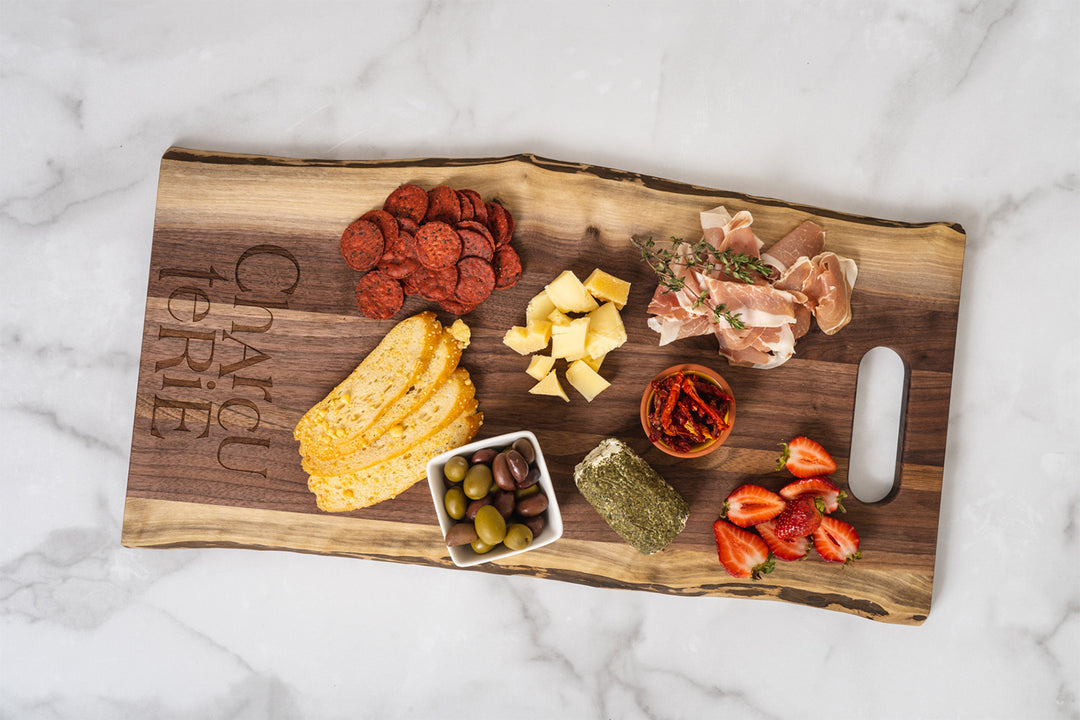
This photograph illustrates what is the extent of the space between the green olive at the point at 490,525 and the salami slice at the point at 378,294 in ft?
2.32

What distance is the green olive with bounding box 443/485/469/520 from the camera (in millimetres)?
1899

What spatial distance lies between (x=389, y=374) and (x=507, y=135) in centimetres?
93

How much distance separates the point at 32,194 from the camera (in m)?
2.33

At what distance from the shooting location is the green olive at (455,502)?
6.23 feet

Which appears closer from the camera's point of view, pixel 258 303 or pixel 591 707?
pixel 258 303

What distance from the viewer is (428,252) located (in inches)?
79.8

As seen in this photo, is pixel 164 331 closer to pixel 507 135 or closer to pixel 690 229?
pixel 507 135

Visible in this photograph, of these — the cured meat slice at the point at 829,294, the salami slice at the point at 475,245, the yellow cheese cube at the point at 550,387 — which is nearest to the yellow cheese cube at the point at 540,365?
the yellow cheese cube at the point at 550,387

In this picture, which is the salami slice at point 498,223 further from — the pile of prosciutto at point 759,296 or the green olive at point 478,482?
the green olive at point 478,482

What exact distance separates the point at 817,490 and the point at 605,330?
87 cm

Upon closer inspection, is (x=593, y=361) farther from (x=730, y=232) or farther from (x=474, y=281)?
(x=730, y=232)

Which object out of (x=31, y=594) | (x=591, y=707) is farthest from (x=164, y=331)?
(x=591, y=707)

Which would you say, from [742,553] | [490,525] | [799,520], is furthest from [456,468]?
[799,520]

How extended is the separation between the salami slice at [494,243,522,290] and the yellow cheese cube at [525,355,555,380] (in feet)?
0.84
